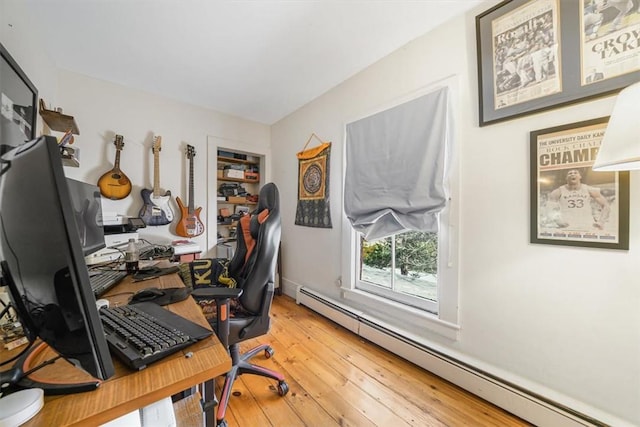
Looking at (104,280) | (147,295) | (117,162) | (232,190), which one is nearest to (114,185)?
(117,162)

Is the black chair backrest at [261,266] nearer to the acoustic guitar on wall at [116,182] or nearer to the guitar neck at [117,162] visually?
the acoustic guitar on wall at [116,182]

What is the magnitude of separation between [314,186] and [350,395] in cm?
181

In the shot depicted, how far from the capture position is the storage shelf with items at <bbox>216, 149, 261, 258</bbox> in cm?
319

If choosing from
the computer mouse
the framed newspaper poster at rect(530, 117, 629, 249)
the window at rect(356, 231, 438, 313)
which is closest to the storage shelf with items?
the window at rect(356, 231, 438, 313)

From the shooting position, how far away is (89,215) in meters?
1.35

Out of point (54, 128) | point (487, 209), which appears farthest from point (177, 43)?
point (487, 209)

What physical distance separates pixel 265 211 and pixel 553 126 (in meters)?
1.62

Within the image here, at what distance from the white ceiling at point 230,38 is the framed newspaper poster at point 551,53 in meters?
0.33

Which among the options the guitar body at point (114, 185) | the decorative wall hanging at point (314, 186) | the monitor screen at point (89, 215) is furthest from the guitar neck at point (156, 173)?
the decorative wall hanging at point (314, 186)

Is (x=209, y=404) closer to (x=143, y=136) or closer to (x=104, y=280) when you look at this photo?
(x=104, y=280)

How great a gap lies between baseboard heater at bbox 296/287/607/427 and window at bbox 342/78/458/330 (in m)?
0.18

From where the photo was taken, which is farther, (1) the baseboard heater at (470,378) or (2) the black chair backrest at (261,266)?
(2) the black chair backrest at (261,266)

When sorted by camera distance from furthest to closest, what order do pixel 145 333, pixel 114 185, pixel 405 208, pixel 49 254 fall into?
pixel 114 185 → pixel 405 208 → pixel 145 333 → pixel 49 254

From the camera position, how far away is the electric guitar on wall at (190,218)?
2.62 m
